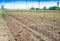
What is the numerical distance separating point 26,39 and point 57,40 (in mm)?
1280

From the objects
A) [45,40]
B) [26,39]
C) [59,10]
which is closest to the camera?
[45,40]

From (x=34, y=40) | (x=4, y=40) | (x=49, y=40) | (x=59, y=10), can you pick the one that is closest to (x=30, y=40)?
(x=34, y=40)

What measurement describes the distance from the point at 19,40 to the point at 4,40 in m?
0.80

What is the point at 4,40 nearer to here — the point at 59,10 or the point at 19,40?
the point at 19,40

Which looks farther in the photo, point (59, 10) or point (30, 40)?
point (59, 10)

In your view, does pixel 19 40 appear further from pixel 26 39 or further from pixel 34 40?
pixel 34 40

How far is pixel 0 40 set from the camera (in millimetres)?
8305

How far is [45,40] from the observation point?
7305mm

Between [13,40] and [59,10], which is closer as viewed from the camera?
[13,40]

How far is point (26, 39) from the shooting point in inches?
308

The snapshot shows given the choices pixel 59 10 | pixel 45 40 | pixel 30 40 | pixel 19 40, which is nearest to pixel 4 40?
pixel 19 40

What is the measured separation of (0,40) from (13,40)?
700 mm

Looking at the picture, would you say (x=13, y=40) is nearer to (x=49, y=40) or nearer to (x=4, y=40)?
(x=4, y=40)

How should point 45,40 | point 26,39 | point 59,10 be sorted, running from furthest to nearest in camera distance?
point 59,10, point 26,39, point 45,40
